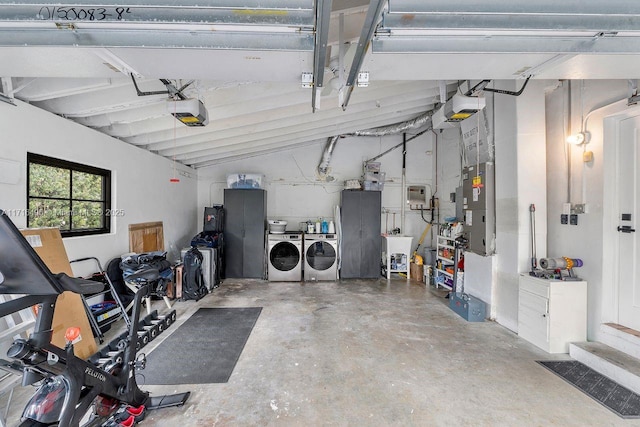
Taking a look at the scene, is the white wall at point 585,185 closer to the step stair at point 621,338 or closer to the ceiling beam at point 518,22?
the step stair at point 621,338

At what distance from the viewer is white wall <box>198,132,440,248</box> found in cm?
646

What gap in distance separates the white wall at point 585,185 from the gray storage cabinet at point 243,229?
4.59 metres

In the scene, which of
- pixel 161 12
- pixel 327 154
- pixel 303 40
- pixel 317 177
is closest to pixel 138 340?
pixel 161 12

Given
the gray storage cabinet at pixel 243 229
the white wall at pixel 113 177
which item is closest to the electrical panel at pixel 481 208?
the gray storage cabinet at pixel 243 229

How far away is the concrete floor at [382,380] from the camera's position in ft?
6.15

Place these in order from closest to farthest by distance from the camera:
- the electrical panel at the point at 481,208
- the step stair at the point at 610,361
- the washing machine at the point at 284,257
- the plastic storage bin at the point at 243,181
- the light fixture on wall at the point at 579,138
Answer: the step stair at the point at 610,361 → the light fixture on wall at the point at 579,138 → the electrical panel at the point at 481,208 → the washing machine at the point at 284,257 → the plastic storage bin at the point at 243,181

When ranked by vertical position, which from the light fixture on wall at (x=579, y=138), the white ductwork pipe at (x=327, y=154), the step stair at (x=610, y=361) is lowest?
the step stair at (x=610, y=361)

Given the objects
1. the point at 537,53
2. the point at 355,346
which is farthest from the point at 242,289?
the point at 537,53

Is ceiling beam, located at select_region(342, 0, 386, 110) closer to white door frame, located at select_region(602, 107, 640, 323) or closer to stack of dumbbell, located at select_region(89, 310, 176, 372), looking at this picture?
stack of dumbbell, located at select_region(89, 310, 176, 372)

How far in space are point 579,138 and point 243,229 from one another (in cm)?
517

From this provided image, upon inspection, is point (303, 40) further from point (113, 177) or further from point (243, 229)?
point (243, 229)

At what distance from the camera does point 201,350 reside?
9.05 feet

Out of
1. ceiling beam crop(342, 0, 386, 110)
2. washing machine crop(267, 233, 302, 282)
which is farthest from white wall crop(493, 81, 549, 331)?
washing machine crop(267, 233, 302, 282)

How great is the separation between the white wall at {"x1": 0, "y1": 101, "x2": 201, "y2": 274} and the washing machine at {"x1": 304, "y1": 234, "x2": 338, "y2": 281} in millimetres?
2565
